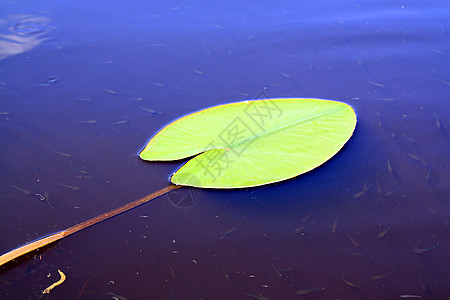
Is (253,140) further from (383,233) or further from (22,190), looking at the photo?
(22,190)

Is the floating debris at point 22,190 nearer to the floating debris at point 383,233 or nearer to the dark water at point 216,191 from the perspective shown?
the dark water at point 216,191

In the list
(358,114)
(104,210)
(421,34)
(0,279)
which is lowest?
(0,279)

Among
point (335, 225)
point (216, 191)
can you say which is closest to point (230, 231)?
point (216, 191)

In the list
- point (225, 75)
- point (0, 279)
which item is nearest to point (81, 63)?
point (225, 75)

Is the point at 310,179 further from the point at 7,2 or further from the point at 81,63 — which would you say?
the point at 7,2

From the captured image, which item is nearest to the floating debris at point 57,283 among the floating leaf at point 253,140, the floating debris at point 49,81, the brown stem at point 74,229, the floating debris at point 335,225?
the brown stem at point 74,229
